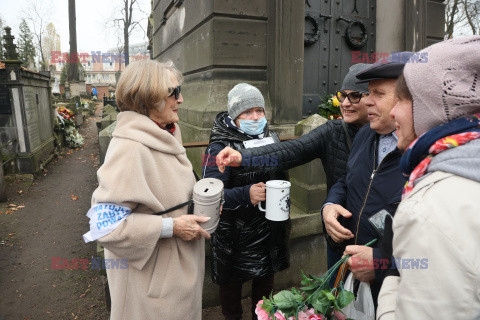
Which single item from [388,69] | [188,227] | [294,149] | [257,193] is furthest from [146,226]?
[388,69]

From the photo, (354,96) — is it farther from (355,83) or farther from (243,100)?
(243,100)

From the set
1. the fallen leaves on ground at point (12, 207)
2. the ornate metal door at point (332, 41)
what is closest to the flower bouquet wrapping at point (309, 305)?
the ornate metal door at point (332, 41)

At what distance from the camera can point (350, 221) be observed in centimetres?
188

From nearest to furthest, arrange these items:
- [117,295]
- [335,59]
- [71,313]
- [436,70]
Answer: [436,70] → [117,295] → [71,313] → [335,59]

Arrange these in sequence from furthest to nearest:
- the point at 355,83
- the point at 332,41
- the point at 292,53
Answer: the point at 332,41 < the point at 292,53 < the point at 355,83

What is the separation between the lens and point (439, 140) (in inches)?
39.0

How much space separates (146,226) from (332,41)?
202 inches

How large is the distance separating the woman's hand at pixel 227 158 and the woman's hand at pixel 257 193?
0.22 metres

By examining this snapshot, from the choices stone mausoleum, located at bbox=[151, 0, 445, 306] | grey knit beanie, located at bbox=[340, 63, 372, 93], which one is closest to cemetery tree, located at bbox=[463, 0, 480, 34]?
stone mausoleum, located at bbox=[151, 0, 445, 306]

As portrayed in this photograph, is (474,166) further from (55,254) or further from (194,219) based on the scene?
(55,254)

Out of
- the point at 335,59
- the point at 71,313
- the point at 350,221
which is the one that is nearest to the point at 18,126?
the point at 71,313

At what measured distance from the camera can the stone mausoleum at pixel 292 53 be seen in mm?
3652

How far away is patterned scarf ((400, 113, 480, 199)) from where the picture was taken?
956 millimetres

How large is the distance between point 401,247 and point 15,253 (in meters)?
5.66
